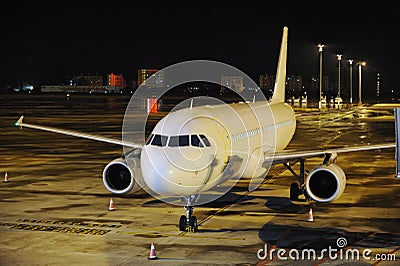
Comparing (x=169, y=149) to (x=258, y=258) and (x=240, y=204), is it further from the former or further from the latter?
(x=240, y=204)

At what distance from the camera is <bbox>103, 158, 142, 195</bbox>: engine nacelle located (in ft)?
73.3

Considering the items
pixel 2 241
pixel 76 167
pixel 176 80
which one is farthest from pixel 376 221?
pixel 76 167

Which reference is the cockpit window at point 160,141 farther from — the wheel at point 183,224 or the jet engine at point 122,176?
the jet engine at point 122,176

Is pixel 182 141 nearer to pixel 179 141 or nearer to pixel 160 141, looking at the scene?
pixel 179 141

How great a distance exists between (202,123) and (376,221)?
23.0ft

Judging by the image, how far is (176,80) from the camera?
2022 cm

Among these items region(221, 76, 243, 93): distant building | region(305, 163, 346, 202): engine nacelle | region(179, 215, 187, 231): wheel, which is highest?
region(221, 76, 243, 93): distant building

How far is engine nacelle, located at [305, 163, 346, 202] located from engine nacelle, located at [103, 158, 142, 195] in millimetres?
6037

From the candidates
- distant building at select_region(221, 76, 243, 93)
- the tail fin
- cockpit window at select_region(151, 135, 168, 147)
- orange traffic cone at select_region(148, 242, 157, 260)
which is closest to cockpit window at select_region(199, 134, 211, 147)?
cockpit window at select_region(151, 135, 168, 147)

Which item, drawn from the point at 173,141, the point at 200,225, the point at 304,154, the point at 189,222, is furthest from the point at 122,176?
the point at 304,154

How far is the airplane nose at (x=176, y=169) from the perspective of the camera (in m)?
18.4

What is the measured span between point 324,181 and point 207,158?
5.40 metres

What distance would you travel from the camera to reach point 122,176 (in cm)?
2306

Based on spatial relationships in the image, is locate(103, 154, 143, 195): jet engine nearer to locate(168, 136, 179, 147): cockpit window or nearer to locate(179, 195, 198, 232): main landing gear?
locate(179, 195, 198, 232): main landing gear
